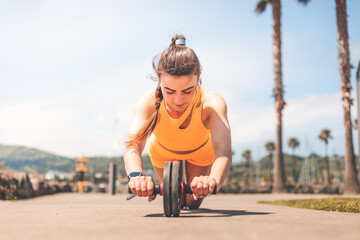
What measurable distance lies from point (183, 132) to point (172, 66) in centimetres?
118

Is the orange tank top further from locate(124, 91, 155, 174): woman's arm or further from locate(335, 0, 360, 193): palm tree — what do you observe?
locate(335, 0, 360, 193): palm tree

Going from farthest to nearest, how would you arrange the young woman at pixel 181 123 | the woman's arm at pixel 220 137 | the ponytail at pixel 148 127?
the ponytail at pixel 148 127 → the woman's arm at pixel 220 137 → the young woman at pixel 181 123

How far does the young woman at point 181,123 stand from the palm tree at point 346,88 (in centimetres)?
1557

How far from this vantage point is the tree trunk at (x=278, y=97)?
20.8 metres

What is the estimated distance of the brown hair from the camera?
12.3 feet

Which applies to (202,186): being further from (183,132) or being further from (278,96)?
(278,96)

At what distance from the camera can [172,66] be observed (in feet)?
12.3

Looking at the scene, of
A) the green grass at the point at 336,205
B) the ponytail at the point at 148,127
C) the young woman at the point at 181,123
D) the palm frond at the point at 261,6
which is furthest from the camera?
the palm frond at the point at 261,6

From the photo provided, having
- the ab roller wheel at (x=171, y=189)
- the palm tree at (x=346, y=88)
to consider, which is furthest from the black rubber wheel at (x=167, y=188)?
the palm tree at (x=346, y=88)

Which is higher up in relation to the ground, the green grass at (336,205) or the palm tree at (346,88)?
the palm tree at (346,88)

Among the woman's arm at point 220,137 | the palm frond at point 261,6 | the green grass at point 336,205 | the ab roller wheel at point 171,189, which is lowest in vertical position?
the green grass at point 336,205

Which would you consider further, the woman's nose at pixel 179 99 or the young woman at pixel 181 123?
the woman's nose at pixel 179 99

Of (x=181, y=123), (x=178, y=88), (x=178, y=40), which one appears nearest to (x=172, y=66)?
(x=178, y=88)

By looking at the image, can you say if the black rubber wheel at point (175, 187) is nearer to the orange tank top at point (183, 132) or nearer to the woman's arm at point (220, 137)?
the woman's arm at point (220, 137)
